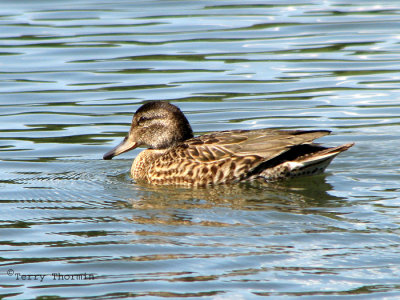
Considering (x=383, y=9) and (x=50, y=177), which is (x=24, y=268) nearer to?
(x=50, y=177)

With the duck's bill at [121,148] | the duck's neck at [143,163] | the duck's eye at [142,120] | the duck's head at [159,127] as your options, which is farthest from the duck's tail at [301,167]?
the duck's bill at [121,148]

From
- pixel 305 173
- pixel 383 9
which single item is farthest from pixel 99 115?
pixel 383 9

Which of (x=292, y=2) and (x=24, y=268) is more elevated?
(x=292, y=2)

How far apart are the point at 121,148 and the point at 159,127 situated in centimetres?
58

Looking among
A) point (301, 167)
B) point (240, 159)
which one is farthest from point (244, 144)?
point (301, 167)

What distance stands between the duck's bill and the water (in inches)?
8.7

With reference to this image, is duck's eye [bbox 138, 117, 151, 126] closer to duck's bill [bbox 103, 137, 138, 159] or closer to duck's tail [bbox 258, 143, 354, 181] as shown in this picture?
duck's bill [bbox 103, 137, 138, 159]

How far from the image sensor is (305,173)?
11.1 metres

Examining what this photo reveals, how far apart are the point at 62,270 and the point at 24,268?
0.33 meters

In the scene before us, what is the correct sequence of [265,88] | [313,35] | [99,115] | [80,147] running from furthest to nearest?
[313,35]
[265,88]
[99,115]
[80,147]

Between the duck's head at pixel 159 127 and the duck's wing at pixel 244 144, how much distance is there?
0.38 metres

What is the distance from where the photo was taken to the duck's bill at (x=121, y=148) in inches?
464

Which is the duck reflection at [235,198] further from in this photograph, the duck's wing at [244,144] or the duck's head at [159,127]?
the duck's head at [159,127]

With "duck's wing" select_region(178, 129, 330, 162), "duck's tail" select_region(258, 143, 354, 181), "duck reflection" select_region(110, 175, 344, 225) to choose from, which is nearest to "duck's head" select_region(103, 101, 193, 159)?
"duck's wing" select_region(178, 129, 330, 162)
